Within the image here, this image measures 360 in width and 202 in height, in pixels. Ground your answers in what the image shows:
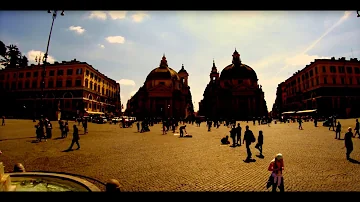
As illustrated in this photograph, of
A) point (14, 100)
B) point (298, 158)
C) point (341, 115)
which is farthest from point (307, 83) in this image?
point (14, 100)

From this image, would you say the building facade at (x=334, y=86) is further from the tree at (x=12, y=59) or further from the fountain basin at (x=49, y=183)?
the tree at (x=12, y=59)

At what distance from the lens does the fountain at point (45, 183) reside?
236 inches

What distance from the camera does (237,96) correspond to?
2763 inches

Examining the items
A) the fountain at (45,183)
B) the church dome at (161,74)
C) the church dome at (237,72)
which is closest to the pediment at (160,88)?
the church dome at (161,74)

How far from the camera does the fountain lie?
6004 mm

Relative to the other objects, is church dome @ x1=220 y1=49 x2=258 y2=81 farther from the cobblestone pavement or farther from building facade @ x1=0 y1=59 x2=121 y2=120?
the cobblestone pavement

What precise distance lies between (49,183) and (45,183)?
5.1 inches

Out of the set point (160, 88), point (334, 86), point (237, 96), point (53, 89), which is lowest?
point (237, 96)

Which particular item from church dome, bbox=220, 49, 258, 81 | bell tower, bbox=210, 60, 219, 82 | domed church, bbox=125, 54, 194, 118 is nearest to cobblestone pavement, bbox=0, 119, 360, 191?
domed church, bbox=125, 54, 194, 118

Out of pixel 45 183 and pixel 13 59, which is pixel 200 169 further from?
pixel 13 59

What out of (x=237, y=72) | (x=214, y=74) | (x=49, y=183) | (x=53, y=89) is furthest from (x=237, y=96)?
(x=49, y=183)

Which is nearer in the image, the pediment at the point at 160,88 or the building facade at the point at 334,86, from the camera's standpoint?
the building facade at the point at 334,86
